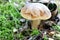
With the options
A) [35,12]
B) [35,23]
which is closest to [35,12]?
[35,12]

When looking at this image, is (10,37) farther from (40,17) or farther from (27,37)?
(40,17)

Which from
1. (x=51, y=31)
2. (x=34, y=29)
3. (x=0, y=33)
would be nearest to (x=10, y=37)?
(x=0, y=33)

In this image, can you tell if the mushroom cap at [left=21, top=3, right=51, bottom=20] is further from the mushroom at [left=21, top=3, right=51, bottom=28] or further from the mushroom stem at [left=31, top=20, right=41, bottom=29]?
the mushroom stem at [left=31, top=20, right=41, bottom=29]

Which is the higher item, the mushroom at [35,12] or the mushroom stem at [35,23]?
the mushroom at [35,12]

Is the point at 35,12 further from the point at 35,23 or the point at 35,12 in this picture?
the point at 35,23

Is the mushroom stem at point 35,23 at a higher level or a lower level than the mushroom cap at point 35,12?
lower

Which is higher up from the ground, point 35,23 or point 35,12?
point 35,12

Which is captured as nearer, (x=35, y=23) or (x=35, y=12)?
(x=35, y=12)

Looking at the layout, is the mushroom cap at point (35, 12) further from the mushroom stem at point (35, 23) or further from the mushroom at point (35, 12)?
the mushroom stem at point (35, 23)

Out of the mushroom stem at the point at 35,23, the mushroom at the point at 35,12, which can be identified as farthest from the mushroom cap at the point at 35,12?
the mushroom stem at the point at 35,23

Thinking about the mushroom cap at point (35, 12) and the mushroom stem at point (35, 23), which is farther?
the mushroom stem at point (35, 23)

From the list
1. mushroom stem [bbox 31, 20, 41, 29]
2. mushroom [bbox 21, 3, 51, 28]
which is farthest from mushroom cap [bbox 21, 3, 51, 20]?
mushroom stem [bbox 31, 20, 41, 29]

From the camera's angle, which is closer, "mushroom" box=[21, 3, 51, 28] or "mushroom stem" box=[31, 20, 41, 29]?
"mushroom" box=[21, 3, 51, 28]
